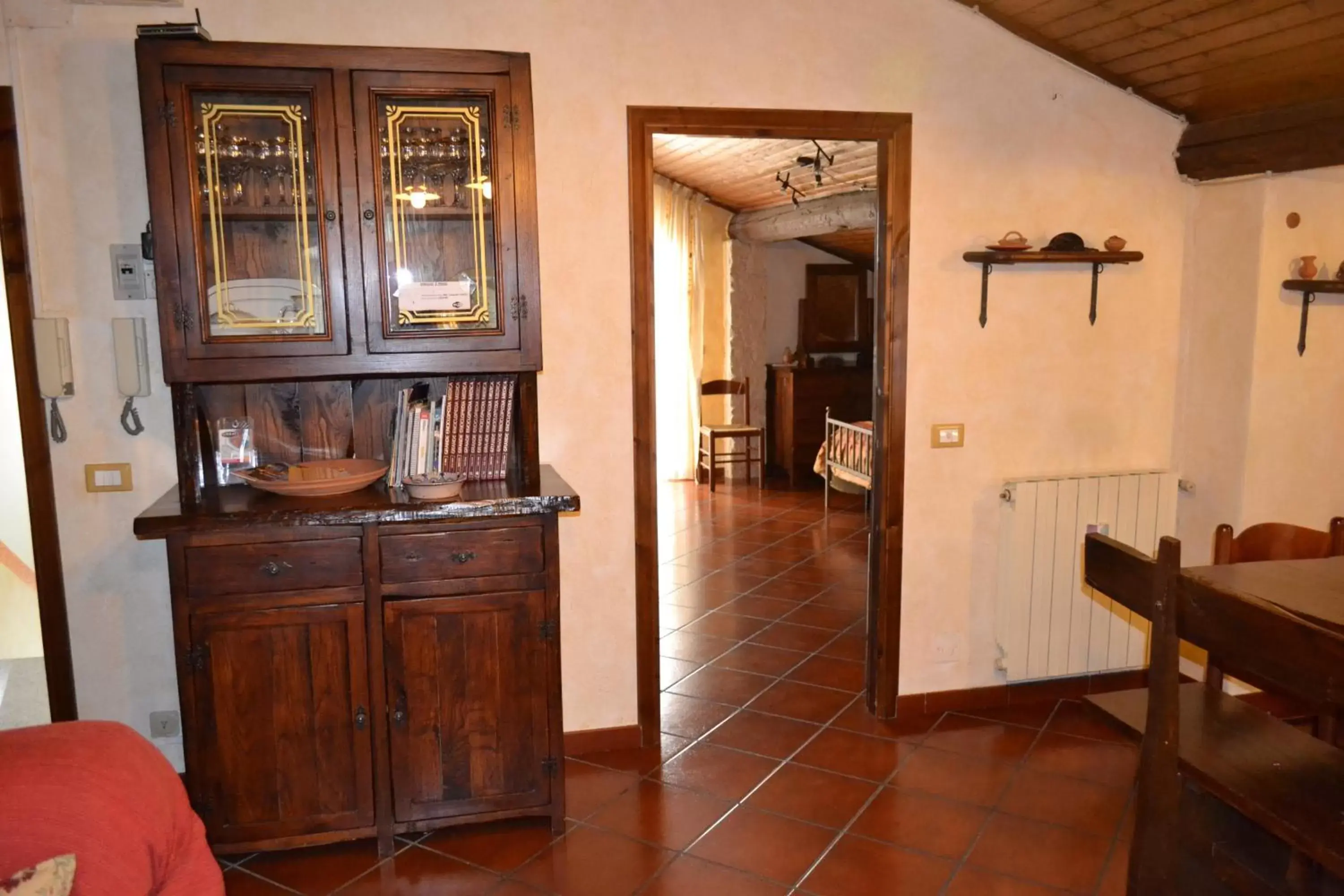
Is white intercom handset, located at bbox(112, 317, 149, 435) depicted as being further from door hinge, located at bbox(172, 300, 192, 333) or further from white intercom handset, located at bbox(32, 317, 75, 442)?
door hinge, located at bbox(172, 300, 192, 333)

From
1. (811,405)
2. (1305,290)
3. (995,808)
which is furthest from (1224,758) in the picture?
(811,405)

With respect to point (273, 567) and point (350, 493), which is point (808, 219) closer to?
point (350, 493)

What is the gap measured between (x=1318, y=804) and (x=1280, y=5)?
2203 millimetres

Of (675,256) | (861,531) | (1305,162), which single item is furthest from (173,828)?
(675,256)

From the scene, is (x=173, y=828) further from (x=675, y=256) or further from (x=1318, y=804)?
(x=675, y=256)

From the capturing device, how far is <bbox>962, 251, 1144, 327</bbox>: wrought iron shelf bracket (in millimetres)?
3414

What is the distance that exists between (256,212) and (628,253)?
113 cm

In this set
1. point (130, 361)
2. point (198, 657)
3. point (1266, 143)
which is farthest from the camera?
point (1266, 143)

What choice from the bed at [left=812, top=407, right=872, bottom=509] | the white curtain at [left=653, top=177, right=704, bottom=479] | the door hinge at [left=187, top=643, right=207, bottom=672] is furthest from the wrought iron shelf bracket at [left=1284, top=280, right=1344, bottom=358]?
the white curtain at [left=653, top=177, right=704, bottom=479]

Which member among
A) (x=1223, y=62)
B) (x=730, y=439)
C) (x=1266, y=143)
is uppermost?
(x=1223, y=62)

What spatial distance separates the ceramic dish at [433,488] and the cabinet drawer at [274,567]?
215 millimetres

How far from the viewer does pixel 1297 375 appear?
3.54 meters

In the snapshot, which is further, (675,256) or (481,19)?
(675,256)

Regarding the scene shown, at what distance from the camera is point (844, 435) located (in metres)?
6.92
